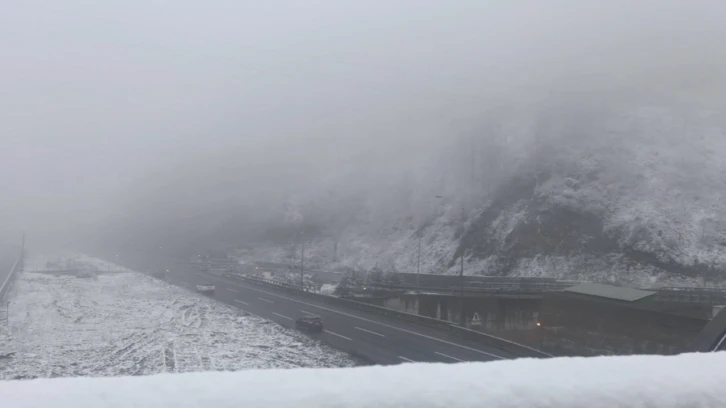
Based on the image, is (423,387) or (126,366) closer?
(423,387)

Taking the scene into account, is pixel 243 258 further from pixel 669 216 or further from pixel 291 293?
pixel 669 216

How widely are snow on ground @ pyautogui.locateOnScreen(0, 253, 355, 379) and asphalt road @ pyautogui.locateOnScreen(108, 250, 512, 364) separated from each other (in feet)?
3.32

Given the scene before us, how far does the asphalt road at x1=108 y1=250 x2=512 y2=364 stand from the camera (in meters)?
14.2

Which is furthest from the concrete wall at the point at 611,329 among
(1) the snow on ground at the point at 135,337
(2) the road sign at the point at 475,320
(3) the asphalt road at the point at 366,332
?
(1) the snow on ground at the point at 135,337

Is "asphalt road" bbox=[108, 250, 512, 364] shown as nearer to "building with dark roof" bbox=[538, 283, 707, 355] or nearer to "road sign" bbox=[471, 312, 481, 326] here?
"building with dark roof" bbox=[538, 283, 707, 355]

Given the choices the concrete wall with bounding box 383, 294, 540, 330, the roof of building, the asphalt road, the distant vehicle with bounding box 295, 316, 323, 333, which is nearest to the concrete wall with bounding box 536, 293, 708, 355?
the roof of building

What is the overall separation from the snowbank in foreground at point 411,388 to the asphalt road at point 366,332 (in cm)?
1100

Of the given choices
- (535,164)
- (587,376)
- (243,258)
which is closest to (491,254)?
(243,258)

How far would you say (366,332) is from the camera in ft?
58.0

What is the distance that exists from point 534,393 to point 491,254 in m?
56.2

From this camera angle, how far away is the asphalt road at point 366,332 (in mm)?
14195

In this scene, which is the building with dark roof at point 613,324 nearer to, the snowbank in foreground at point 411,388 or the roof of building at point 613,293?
the roof of building at point 613,293

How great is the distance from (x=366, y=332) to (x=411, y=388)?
16271 millimetres

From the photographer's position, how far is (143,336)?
15.1m
